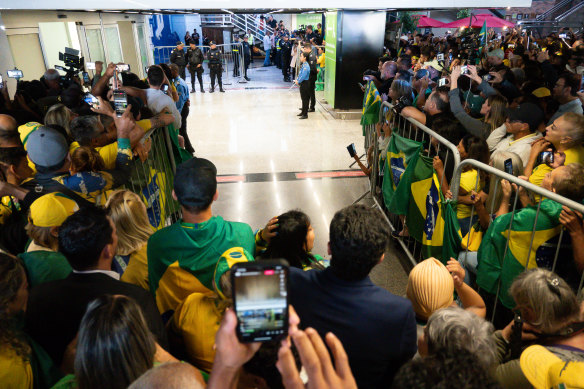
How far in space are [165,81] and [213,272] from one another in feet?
13.9

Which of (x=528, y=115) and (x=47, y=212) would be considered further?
(x=528, y=115)

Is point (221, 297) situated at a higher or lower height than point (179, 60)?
lower

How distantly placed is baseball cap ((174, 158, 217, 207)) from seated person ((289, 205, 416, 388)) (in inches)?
28.9

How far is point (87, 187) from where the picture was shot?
278 centimetres

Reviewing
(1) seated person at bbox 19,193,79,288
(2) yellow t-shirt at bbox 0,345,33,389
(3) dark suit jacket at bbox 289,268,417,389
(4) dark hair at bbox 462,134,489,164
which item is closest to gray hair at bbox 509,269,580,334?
(3) dark suit jacket at bbox 289,268,417,389

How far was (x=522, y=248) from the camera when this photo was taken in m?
2.48

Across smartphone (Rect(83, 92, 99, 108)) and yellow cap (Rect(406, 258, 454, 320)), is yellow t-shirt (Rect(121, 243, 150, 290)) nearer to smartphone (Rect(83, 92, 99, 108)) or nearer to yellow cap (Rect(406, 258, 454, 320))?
yellow cap (Rect(406, 258, 454, 320))

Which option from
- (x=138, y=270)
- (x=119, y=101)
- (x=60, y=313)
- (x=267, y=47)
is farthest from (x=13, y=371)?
(x=267, y=47)

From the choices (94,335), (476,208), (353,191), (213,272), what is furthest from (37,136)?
(353,191)

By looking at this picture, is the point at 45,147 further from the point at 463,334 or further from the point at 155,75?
the point at 463,334

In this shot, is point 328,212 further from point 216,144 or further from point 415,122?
point 216,144

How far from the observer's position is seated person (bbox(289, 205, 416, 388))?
142cm

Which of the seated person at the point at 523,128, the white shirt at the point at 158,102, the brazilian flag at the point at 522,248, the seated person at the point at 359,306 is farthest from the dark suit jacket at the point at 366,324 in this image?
the white shirt at the point at 158,102

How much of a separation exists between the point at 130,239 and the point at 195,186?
674 millimetres
